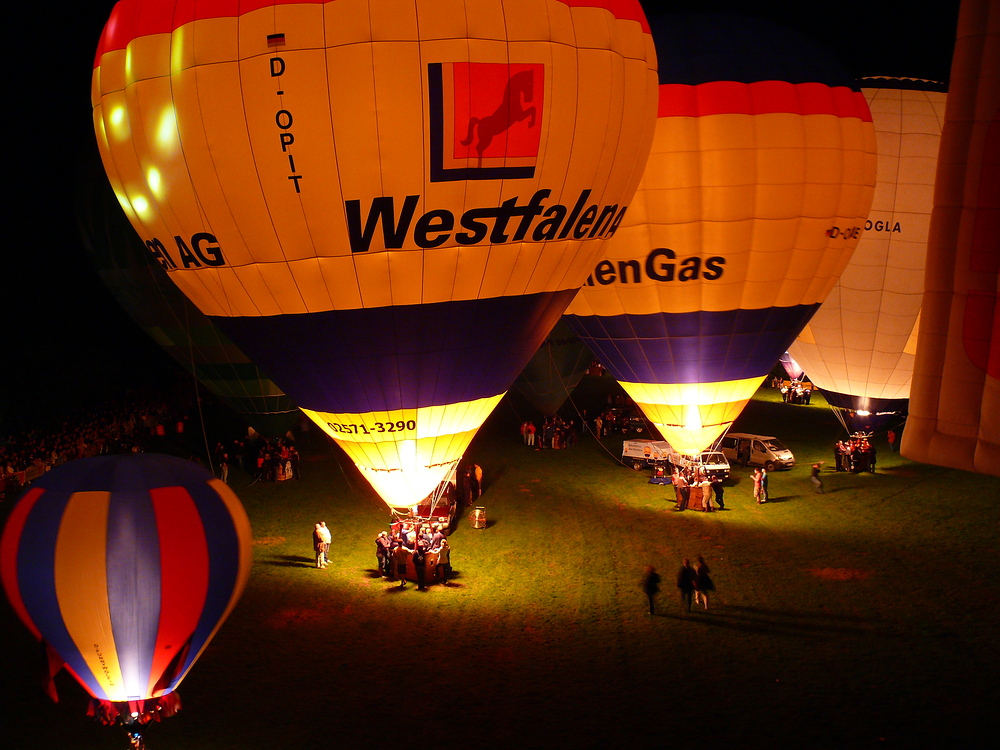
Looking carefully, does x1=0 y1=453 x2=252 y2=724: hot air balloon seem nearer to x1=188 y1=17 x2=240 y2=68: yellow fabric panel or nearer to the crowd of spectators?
x1=188 y1=17 x2=240 y2=68: yellow fabric panel

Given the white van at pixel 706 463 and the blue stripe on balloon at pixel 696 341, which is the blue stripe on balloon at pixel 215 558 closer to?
the blue stripe on balloon at pixel 696 341

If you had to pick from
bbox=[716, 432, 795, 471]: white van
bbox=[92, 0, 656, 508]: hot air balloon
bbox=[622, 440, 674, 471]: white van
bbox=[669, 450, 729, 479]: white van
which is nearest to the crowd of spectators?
bbox=[92, 0, 656, 508]: hot air balloon

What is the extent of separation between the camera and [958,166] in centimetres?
353

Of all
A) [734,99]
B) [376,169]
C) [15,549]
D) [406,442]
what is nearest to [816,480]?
[734,99]

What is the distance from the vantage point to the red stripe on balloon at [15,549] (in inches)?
279

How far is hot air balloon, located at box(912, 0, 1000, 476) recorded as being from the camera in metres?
3.42

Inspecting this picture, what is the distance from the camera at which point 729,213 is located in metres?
11.7

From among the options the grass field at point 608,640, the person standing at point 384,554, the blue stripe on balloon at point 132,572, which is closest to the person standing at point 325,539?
the grass field at point 608,640

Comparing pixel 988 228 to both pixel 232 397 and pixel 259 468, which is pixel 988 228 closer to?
pixel 259 468

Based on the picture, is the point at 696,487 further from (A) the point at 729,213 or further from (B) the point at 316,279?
(B) the point at 316,279

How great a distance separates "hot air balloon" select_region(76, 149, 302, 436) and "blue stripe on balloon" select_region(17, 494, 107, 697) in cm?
989

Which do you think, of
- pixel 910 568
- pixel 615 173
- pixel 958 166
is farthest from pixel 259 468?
pixel 958 166

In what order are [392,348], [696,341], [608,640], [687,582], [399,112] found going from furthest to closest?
[696,341]
[687,582]
[608,640]
[392,348]
[399,112]

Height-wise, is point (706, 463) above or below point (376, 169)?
below
